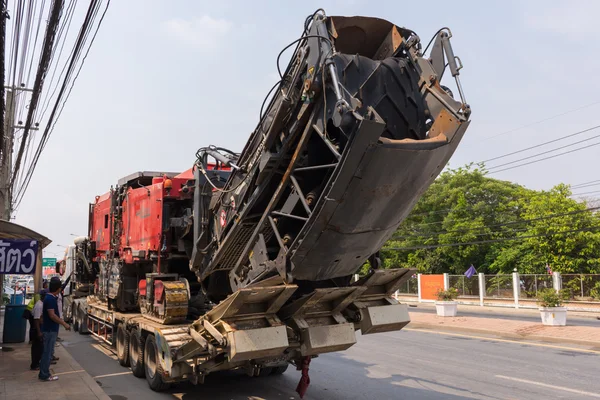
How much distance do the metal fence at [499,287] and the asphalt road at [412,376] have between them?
15728 mm

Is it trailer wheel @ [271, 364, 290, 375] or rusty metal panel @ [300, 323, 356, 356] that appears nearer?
→ rusty metal panel @ [300, 323, 356, 356]

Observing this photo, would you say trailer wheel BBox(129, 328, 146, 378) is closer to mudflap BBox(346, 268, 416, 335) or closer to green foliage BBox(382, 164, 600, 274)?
mudflap BBox(346, 268, 416, 335)

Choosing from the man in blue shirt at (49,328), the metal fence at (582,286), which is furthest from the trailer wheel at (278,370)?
the metal fence at (582,286)

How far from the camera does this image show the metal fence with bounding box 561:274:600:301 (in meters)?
26.0

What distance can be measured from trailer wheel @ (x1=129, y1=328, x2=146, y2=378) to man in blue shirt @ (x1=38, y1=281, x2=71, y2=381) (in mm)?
1108

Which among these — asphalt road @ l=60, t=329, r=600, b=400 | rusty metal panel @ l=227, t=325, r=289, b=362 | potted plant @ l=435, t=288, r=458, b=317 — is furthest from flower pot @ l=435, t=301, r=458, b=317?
rusty metal panel @ l=227, t=325, r=289, b=362

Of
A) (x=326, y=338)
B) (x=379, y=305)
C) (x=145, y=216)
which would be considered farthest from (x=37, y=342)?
(x=379, y=305)

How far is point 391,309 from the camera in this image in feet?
22.9

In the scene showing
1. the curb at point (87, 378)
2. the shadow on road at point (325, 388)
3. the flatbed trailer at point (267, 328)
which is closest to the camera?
the flatbed trailer at point (267, 328)

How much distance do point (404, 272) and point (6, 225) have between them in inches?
305

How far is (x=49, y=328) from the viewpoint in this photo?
8.11m

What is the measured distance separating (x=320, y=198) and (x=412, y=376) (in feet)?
16.9

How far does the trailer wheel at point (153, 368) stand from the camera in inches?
300

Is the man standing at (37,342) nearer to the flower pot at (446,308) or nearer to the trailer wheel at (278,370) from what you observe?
the trailer wheel at (278,370)
